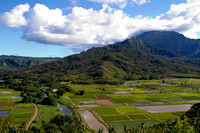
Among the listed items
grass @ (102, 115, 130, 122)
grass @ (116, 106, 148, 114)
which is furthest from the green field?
grass @ (116, 106, 148, 114)

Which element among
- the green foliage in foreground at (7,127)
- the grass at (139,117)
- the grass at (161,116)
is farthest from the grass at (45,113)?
the grass at (161,116)

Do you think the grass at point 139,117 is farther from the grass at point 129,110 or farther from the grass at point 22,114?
the grass at point 22,114

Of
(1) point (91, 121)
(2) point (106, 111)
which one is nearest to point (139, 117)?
(2) point (106, 111)

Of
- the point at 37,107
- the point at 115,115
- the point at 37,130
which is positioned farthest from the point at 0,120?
the point at 115,115

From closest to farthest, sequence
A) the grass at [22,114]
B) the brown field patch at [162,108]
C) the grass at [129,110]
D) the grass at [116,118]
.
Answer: the grass at [22,114], the grass at [116,118], the grass at [129,110], the brown field patch at [162,108]

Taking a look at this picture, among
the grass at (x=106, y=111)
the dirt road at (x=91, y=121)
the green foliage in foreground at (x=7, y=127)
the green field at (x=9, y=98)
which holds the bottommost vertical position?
the dirt road at (x=91, y=121)

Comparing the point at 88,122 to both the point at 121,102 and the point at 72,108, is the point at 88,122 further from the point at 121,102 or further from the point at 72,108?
the point at 121,102
